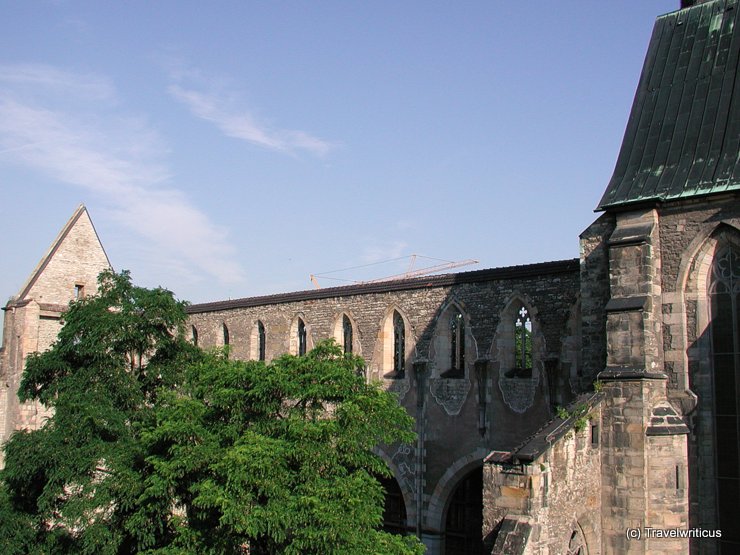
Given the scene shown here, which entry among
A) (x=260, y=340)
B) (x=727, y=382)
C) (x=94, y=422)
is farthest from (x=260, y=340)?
(x=727, y=382)

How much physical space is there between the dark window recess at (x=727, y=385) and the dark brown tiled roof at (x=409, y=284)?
12.6 feet

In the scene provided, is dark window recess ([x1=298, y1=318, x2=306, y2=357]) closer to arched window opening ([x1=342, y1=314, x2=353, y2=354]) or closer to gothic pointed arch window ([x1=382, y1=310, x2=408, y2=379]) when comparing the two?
arched window opening ([x1=342, y1=314, x2=353, y2=354])

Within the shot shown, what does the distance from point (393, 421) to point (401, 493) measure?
25.4ft

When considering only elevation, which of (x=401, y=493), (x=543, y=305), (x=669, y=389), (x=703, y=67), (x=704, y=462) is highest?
(x=703, y=67)

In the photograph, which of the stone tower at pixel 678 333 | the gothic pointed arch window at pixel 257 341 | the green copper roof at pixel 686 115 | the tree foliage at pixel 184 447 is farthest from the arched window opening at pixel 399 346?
the green copper roof at pixel 686 115

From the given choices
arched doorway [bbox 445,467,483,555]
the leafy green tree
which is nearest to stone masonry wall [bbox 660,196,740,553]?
arched doorway [bbox 445,467,483,555]

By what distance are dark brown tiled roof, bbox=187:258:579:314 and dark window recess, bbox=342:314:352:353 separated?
74 centimetres

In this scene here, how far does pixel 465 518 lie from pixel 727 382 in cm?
851

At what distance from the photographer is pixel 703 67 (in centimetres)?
1555

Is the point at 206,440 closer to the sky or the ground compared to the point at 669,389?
closer to the ground

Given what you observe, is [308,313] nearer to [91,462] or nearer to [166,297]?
[166,297]

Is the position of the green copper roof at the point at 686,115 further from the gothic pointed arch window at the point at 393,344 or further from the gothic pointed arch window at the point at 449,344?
the gothic pointed arch window at the point at 393,344

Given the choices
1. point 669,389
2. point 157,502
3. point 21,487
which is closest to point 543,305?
point 669,389

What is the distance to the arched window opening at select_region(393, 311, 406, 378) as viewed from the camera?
21.1 m
